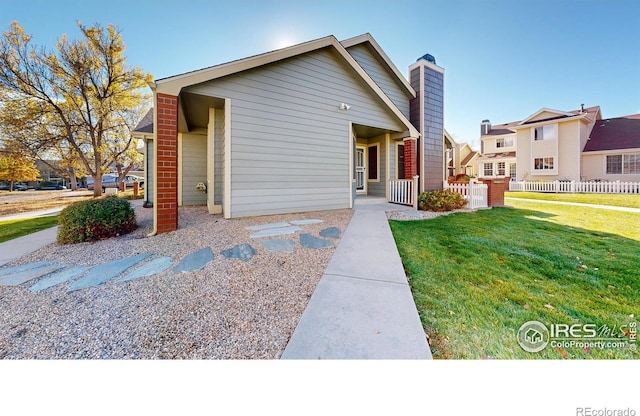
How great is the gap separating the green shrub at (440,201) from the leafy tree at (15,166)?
812 inches

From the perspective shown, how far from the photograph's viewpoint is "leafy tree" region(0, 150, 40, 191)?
13.1m

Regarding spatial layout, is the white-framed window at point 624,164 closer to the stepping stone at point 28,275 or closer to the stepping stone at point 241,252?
the stepping stone at point 241,252

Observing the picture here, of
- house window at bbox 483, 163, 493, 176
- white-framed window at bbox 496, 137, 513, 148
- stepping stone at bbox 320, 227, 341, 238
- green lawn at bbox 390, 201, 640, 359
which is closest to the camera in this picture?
green lawn at bbox 390, 201, 640, 359

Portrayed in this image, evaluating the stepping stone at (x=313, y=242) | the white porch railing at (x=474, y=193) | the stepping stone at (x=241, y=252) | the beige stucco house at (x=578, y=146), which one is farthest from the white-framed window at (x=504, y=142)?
the stepping stone at (x=241, y=252)

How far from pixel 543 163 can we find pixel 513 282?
77.0 feet

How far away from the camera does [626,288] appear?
2762 mm

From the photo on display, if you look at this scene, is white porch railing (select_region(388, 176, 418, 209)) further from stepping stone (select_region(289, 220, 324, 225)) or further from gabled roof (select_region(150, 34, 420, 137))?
stepping stone (select_region(289, 220, 324, 225))

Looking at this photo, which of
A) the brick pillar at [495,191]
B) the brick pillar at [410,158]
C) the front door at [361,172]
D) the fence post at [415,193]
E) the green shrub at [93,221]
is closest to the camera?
the green shrub at [93,221]

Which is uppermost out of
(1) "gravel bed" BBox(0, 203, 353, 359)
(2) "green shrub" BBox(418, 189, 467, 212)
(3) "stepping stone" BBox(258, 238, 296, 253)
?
(2) "green shrub" BBox(418, 189, 467, 212)

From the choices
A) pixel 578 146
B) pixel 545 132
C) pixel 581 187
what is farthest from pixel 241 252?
pixel 545 132

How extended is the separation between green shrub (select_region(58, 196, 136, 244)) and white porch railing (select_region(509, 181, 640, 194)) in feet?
72.1

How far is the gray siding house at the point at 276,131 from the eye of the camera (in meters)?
5.02

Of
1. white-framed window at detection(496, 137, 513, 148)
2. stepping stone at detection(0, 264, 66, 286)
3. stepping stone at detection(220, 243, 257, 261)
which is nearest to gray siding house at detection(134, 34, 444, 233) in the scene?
stepping stone at detection(0, 264, 66, 286)
